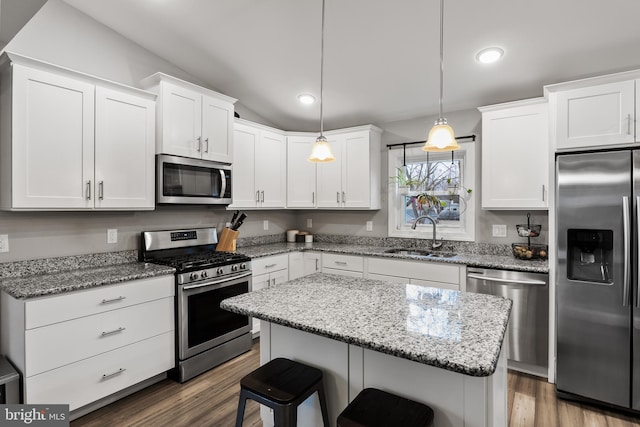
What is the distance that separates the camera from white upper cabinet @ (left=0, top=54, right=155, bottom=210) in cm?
206

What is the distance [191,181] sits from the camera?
118 inches

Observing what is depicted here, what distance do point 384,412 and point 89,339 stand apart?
1929 mm

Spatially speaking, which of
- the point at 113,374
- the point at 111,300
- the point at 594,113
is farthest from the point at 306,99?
the point at 113,374

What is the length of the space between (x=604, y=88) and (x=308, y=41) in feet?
7.32

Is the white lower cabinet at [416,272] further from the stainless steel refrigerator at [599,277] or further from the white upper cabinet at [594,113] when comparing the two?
the white upper cabinet at [594,113]

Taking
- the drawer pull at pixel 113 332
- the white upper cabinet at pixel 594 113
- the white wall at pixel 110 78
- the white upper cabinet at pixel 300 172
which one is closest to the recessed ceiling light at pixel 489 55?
the white upper cabinet at pixel 594 113

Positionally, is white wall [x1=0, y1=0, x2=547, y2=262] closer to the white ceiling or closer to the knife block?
the white ceiling

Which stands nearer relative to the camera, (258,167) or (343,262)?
(343,262)

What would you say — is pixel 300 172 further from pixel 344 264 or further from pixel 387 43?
pixel 387 43

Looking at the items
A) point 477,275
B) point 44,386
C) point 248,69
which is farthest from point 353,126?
point 44,386

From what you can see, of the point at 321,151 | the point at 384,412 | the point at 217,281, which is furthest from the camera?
the point at 217,281

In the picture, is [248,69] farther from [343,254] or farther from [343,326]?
[343,326]

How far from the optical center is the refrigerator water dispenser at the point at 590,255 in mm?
2273

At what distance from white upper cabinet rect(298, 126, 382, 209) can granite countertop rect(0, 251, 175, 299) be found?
1959mm
